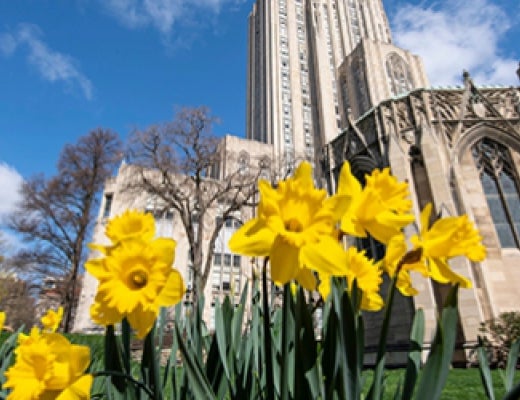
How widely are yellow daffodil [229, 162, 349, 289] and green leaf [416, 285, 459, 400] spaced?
0.96ft

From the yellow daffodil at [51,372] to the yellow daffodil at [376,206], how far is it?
0.74 meters

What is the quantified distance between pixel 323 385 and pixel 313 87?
57996mm

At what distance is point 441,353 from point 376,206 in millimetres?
369

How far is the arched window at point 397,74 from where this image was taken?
120 ft

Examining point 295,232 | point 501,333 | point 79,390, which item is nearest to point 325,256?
point 295,232

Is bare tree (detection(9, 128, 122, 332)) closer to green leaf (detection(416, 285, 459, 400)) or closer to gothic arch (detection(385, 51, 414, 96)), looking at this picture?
green leaf (detection(416, 285, 459, 400))

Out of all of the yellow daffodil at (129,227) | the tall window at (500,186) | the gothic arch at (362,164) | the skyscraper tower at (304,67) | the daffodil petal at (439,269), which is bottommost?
the daffodil petal at (439,269)

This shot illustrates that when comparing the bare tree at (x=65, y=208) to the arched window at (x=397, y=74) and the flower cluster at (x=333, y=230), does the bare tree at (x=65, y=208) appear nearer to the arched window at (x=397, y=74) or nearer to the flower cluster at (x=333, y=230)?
the flower cluster at (x=333, y=230)

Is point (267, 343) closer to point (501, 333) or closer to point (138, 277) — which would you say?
point (138, 277)

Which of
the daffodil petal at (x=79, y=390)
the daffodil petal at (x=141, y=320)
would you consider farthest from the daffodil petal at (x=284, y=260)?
the daffodil petal at (x=79, y=390)

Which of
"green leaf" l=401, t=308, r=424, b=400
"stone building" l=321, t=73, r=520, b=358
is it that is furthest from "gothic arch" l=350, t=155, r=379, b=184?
"green leaf" l=401, t=308, r=424, b=400

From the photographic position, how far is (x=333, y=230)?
33.4 inches

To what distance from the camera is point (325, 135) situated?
48.3m

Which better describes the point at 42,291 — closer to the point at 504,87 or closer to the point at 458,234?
the point at 458,234
